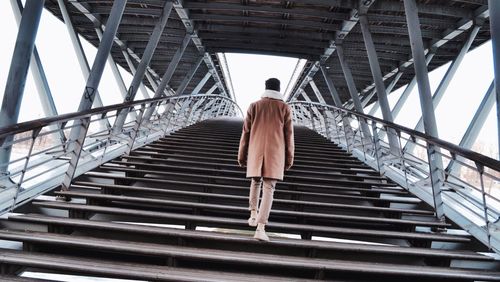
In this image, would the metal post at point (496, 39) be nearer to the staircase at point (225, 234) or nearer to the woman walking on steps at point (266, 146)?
the staircase at point (225, 234)

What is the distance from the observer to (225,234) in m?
4.08

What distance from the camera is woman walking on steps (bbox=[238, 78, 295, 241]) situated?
3.96 meters


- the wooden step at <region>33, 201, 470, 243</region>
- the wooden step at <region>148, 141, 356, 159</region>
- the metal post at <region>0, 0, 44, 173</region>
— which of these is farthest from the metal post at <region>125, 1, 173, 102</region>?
the wooden step at <region>33, 201, 470, 243</region>

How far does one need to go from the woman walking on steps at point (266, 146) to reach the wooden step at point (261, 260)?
412mm

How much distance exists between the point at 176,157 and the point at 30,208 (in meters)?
3.40

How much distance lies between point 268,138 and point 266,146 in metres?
0.09

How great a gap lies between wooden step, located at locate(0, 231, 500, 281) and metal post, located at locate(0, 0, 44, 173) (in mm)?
2966

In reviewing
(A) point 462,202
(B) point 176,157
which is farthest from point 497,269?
(B) point 176,157

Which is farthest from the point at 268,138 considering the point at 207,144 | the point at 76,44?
the point at 76,44

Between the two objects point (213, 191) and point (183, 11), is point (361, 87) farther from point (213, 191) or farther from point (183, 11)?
point (213, 191)

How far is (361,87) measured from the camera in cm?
2389

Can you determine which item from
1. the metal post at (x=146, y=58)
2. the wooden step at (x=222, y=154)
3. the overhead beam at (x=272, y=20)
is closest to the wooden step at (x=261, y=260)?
the wooden step at (x=222, y=154)

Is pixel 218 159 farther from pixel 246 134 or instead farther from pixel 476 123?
pixel 476 123

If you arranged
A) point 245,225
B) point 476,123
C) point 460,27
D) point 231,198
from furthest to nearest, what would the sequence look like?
point 460,27 < point 476,123 < point 231,198 < point 245,225
